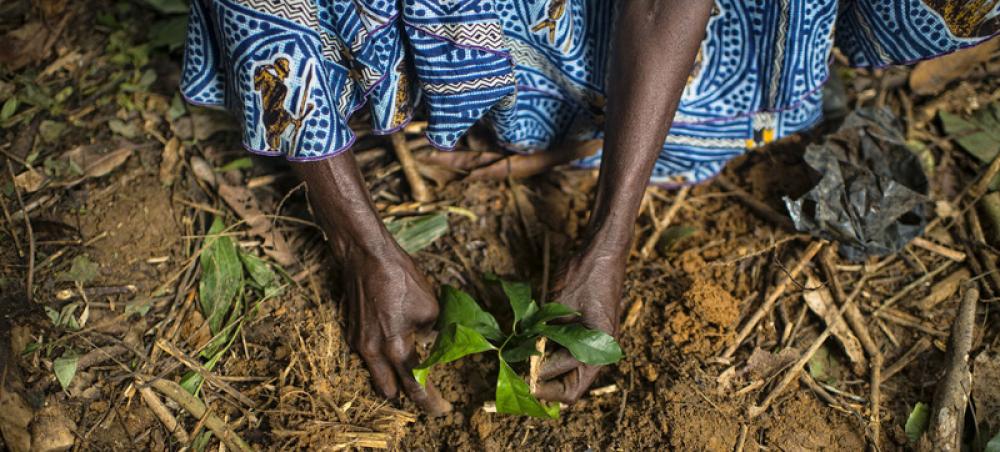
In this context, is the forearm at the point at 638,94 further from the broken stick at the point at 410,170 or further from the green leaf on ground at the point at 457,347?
the broken stick at the point at 410,170

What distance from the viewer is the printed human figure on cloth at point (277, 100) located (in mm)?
1292

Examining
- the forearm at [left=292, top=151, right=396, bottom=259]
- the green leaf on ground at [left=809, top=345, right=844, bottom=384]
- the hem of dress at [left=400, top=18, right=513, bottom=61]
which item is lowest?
the green leaf on ground at [left=809, top=345, right=844, bottom=384]

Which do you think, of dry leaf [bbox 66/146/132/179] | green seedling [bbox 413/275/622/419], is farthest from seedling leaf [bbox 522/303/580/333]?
dry leaf [bbox 66/146/132/179]

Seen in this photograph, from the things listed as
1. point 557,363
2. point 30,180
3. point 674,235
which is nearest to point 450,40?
point 557,363

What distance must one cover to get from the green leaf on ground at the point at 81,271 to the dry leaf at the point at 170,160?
10.2 inches

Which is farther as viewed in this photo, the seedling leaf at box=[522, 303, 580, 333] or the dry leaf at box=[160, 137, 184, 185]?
the dry leaf at box=[160, 137, 184, 185]

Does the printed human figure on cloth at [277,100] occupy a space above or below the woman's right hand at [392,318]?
above

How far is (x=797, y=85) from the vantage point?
65.7 inches

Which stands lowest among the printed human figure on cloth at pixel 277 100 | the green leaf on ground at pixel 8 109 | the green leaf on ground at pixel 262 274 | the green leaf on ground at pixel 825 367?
the green leaf on ground at pixel 825 367

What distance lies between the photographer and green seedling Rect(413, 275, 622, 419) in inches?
→ 56.1

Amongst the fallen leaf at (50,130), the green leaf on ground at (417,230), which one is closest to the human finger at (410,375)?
the green leaf on ground at (417,230)

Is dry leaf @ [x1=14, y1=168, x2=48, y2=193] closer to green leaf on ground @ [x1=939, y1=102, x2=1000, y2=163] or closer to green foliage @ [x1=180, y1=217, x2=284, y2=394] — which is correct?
green foliage @ [x1=180, y1=217, x2=284, y2=394]

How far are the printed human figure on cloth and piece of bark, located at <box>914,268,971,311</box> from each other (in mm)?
1402

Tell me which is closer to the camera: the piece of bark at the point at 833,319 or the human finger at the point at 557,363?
the human finger at the point at 557,363
